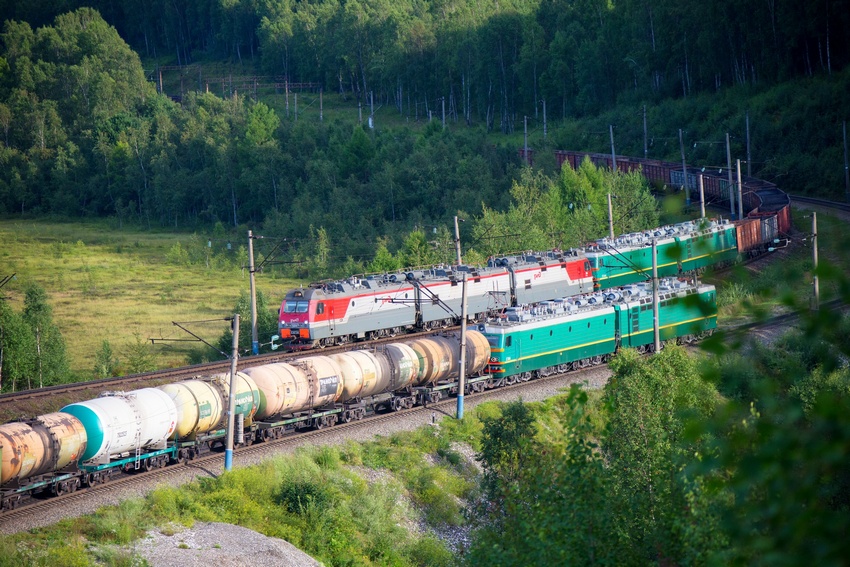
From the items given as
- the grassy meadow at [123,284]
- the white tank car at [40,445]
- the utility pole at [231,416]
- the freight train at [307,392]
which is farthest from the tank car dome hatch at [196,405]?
the grassy meadow at [123,284]

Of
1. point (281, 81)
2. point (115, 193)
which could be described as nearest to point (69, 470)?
point (115, 193)

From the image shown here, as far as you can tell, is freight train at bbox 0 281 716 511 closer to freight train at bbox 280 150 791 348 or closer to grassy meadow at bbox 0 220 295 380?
freight train at bbox 280 150 791 348

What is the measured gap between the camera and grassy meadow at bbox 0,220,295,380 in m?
61.9

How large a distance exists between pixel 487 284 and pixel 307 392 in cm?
2305

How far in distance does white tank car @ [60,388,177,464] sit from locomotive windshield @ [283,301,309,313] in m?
18.7

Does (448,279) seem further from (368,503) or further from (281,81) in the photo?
(281,81)

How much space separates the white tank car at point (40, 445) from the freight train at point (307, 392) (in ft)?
0.10

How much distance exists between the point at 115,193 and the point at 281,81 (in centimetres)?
4871

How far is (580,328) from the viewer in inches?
1823

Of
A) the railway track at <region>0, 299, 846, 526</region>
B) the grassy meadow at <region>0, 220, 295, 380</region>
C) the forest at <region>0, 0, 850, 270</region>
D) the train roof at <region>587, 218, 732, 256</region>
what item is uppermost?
the forest at <region>0, 0, 850, 270</region>

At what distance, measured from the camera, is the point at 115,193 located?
128m

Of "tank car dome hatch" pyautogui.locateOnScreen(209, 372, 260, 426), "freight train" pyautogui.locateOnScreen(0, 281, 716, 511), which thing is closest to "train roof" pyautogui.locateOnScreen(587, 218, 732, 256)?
"freight train" pyautogui.locateOnScreen(0, 281, 716, 511)

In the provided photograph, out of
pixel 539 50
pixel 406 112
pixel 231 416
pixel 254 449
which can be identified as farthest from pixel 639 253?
pixel 406 112

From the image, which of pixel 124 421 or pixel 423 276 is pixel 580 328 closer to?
pixel 423 276
